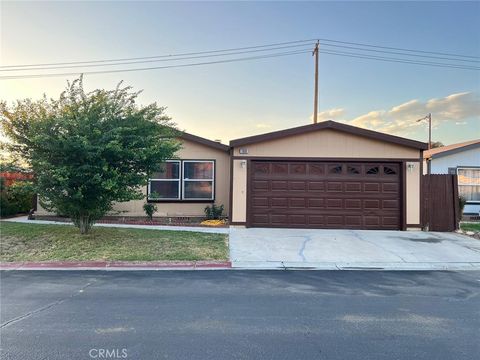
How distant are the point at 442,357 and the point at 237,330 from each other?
7.28ft

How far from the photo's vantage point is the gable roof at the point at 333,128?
1159 cm

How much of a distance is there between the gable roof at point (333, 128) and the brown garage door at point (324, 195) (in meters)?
0.89

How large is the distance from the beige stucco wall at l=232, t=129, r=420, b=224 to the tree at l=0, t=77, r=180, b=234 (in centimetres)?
359

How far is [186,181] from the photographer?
13.8 m

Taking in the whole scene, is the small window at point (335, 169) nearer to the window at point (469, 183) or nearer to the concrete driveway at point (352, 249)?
the concrete driveway at point (352, 249)

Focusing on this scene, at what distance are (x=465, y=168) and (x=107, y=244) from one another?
54.3ft

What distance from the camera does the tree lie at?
8055mm

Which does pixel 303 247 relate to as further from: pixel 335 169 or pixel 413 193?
pixel 413 193

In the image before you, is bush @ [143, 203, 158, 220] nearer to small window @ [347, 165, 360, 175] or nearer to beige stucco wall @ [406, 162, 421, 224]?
small window @ [347, 165, 360, 175]

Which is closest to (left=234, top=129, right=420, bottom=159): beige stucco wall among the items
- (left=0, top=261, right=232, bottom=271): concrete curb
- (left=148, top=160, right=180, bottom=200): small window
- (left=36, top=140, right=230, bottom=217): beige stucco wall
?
(left=36, top=140, right=230, bottom=217): beige stucco wall

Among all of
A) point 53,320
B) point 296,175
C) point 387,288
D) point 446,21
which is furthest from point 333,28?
point 53,320

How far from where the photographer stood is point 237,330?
3922 mm

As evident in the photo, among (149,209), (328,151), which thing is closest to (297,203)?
(328,151)

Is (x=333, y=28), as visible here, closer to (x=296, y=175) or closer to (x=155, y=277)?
(x=296, y=175)
